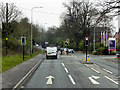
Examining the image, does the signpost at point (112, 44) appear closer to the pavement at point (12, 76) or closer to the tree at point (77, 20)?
the tree at point (77, 20)

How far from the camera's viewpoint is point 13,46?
4159cm

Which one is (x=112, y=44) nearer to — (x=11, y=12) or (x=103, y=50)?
(x=103, y=50)


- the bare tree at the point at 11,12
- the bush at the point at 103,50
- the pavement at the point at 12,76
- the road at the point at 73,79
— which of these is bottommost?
the road at the point at 73,79

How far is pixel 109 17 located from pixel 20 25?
90.4 ft

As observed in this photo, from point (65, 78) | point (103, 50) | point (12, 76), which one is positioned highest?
point (103, 50)

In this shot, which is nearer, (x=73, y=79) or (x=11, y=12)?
(x=73, y=79)

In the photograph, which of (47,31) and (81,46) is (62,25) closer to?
(81,46)

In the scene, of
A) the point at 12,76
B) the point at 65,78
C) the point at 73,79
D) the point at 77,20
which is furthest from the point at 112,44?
the point at 12,76

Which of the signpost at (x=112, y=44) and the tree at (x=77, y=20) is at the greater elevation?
the tree at (x=77, y=20)

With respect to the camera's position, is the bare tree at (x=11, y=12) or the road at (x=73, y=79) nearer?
the road at (x=73, y=79)

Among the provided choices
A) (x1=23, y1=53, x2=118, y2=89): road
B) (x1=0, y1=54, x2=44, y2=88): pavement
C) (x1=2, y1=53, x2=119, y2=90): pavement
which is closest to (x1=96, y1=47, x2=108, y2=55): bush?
(x1=2, y1=53, x2=119, y2=90): pavement

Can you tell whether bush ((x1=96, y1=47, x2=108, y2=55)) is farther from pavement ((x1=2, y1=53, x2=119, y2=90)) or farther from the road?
the road

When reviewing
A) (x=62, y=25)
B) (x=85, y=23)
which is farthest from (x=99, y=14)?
(x=62, y=25)

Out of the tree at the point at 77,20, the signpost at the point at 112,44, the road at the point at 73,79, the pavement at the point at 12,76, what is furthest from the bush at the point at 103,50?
the pavement at the point at 12,76
